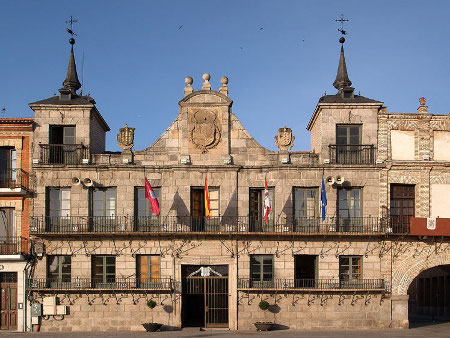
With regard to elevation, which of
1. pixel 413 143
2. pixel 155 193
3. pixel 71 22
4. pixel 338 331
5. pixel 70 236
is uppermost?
pixel 71 22

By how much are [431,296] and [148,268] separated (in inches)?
868

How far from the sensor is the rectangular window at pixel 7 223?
104 feet

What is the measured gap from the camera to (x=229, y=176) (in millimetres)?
31562

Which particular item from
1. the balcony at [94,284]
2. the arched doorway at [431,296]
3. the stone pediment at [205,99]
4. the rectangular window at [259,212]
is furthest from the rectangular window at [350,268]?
the stone pediment at [205,99]

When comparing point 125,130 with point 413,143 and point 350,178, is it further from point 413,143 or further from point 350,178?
point 413,143

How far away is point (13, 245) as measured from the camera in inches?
1230

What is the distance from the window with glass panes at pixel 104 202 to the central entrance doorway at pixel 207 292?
4.74 meters

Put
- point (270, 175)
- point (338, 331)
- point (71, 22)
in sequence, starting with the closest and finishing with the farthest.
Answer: point (338, 331) < point (270, 175) < point (71, 22)

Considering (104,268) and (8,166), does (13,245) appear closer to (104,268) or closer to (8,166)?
(8,166)

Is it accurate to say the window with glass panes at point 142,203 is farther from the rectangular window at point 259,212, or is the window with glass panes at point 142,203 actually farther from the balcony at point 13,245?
the balcony at point 13,245

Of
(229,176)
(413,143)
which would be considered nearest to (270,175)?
(229,176)

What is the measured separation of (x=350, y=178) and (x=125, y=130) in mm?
11765

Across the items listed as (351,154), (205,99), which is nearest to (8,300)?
(205,99)

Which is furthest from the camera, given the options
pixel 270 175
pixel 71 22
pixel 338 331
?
pixel 71 22
